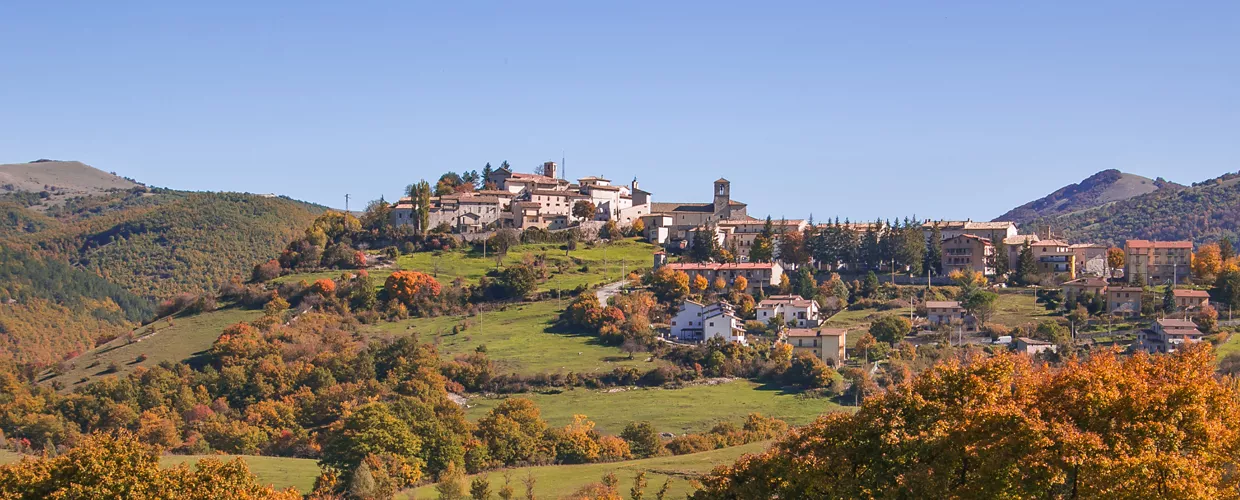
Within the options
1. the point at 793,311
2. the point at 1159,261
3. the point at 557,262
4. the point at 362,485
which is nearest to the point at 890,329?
the point at 793,311

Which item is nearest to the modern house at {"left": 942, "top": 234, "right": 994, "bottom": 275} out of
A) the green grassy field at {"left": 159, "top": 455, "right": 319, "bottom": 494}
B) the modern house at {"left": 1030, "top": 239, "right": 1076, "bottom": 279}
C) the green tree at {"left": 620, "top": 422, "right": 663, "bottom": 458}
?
the modern house at {"left": 1030, "top": 239, "right": 1076, "bottom": 279}

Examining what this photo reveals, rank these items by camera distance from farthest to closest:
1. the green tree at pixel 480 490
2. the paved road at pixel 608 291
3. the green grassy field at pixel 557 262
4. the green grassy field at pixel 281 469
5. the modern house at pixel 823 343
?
the green grassy field at pixel 557 262 < the paved road at pixel 608 291 < the modern house at pixel 823 343 < the green grassy field at pixel 281 469 < the green tree at pixel 480 490

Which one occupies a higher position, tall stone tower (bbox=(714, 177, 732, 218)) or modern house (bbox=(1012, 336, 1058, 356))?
tall stone tower (bbox=(714, 177, 732, 218))

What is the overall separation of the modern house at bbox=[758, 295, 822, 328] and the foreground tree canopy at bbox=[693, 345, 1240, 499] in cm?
5563

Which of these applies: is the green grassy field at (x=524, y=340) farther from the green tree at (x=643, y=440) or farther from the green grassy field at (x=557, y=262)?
the green tree at (x=643, y=440)

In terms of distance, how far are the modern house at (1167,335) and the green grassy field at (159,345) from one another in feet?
202

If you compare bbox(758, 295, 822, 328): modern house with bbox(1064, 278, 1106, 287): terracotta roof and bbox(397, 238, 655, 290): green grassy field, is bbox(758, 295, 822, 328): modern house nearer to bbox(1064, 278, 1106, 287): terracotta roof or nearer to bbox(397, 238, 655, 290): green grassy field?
bbox(397, 238, 655, 290): green grassy field

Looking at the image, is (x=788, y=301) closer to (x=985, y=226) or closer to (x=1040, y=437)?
(x=985, y=226)

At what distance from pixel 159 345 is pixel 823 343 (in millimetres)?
47065

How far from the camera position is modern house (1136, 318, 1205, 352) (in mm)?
78438

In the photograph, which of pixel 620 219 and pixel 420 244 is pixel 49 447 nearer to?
pixel 420 244

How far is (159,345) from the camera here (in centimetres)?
9425

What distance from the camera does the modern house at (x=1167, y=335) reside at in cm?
7844

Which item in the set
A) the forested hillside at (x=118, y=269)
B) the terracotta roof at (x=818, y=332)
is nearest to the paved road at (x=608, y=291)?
the terracotta roof at (x=818, y=332)
